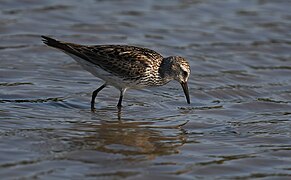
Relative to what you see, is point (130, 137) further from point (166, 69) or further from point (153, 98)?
point (153, 98)

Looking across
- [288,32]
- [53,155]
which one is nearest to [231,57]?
[288,32]

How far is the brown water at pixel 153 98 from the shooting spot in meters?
8.69

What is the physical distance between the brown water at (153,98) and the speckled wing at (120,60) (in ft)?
1.63

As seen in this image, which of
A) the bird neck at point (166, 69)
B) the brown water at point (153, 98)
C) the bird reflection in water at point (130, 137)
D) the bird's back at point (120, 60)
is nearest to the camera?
the brown water at point (153, 98)

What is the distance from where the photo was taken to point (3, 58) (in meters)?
13.1

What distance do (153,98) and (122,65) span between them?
0.85 meters

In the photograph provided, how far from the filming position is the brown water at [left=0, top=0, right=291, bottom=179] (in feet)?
28.5

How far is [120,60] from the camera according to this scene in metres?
11.2

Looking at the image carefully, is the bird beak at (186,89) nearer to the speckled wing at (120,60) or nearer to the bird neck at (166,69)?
the bird neck at (166,69)

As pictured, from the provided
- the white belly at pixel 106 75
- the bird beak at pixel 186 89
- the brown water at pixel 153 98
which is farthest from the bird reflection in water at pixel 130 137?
the bird beak at pixel 186 89

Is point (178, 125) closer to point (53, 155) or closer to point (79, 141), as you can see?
point (79, 141)

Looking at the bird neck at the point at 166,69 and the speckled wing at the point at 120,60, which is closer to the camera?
the speckled wing at the point at 120,60

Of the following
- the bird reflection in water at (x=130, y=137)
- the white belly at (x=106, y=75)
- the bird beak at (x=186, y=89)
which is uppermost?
the white belly at (x=106, y=75)

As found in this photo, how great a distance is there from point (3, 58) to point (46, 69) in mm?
880
